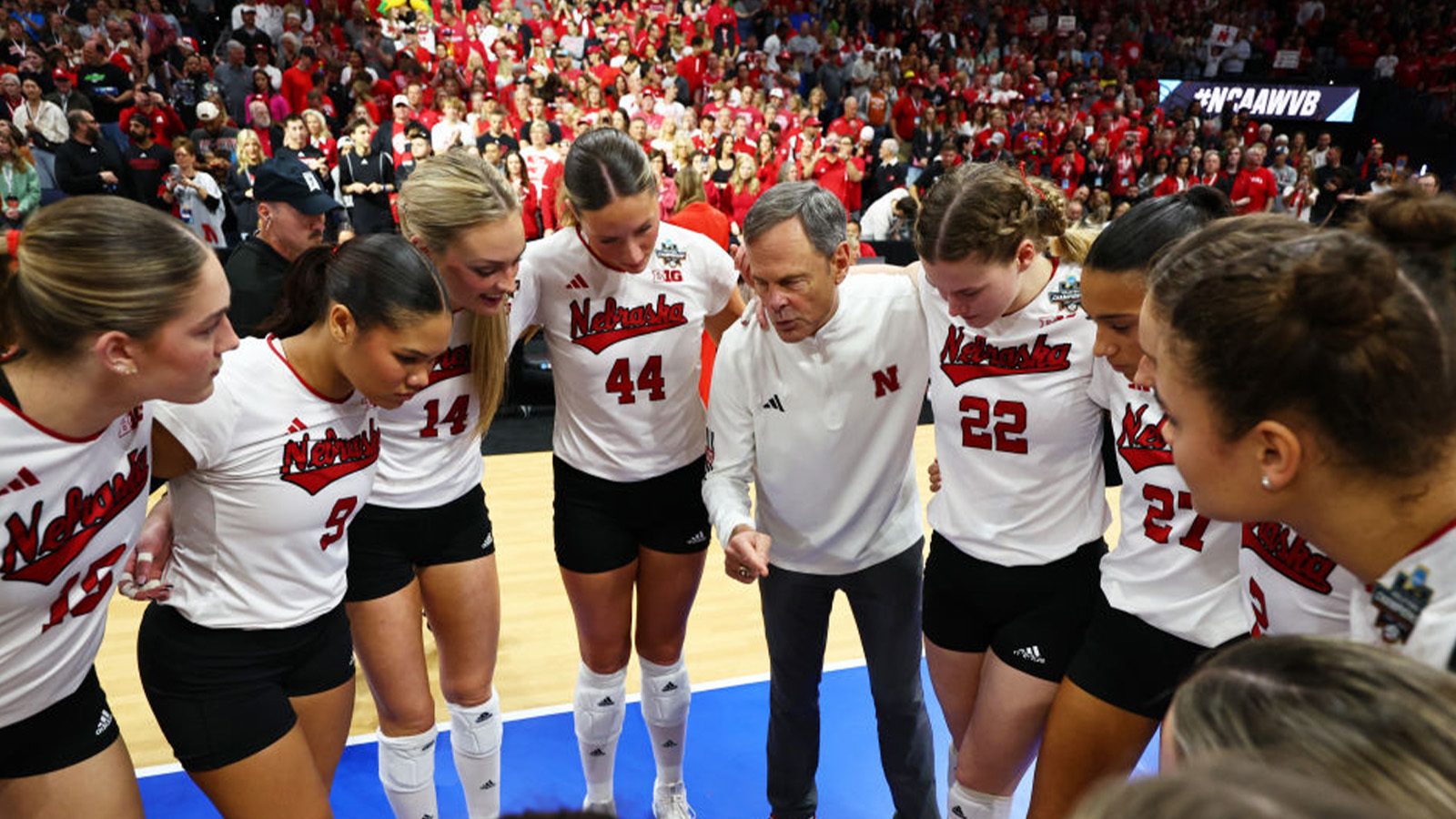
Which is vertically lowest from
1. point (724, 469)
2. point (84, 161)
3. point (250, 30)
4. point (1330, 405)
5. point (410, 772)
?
point (84, 161)

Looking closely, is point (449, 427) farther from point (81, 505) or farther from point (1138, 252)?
point (1138, 252)

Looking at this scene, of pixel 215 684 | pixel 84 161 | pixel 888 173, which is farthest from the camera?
pixel 888 173

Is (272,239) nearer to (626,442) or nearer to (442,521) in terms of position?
(442,521)

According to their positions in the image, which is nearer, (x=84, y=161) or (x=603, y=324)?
(x=603, y=324)

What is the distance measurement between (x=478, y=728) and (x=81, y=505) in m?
1.32

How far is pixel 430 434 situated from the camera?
2.62m

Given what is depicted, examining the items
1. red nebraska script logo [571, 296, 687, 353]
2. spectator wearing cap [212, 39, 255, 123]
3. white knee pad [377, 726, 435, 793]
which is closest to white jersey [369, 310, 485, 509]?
red nebraska script logo [571, 296, 687, 353]

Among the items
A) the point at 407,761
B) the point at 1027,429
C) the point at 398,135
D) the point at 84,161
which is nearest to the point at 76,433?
the point at 407,761

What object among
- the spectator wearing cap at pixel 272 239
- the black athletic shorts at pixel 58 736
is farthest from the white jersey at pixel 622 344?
the black athletic shorts at pixel 58 736

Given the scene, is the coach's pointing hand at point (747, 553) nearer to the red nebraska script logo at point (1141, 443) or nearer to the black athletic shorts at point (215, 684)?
the red nebraska script logo at point (1141, 443)

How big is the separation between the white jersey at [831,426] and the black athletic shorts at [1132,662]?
659 millimetres

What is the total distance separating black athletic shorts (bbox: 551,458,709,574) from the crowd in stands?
111 inches

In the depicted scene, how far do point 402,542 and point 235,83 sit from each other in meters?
9.84

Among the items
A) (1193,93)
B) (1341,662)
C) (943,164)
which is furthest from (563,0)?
(1341,662)
